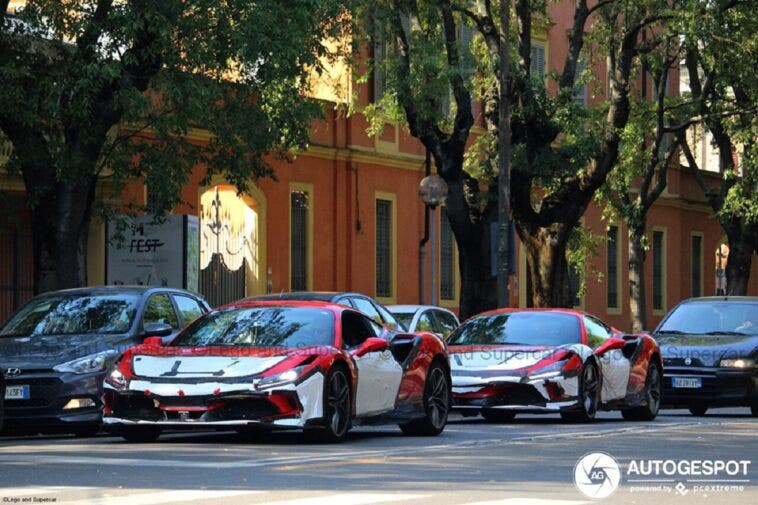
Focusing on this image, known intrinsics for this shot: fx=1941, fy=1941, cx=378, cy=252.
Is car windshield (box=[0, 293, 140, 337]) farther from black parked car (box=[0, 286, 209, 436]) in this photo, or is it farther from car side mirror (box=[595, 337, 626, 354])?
car side mirror (box=[595, 337, 626, 354])

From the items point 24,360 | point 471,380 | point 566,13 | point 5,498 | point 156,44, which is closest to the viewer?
point 5,498

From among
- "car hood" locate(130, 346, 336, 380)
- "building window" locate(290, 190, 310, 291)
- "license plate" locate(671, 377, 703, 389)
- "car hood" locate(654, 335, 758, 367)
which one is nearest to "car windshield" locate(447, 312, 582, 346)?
"license plate" locate(671, 377, 703, 389)

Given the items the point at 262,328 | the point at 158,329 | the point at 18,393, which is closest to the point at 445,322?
the point at 158,329

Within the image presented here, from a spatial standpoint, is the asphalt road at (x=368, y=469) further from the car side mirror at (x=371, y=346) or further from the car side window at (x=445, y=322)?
the car side window at (x=445, y=322)

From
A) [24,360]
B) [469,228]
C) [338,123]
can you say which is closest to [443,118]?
[469,228]

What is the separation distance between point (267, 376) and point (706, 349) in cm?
1119

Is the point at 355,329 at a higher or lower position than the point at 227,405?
higher

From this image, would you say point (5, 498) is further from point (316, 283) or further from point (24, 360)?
point (316, 283)

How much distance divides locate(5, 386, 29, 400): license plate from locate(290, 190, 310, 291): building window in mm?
20493

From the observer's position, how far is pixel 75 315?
20531 millimetres

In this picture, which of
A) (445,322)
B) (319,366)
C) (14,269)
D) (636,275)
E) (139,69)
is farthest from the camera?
(636,275)

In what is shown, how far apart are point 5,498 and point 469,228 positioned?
22.5 meters

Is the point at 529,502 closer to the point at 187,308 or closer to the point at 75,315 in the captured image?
the point at 75,315

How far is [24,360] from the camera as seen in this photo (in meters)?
19.3
